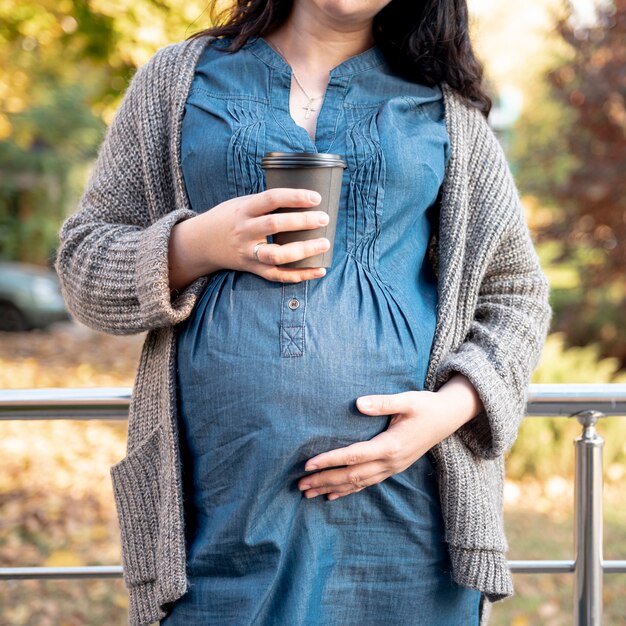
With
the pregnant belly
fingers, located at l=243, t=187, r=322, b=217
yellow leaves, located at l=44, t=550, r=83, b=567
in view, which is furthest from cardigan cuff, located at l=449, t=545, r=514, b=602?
yellow leaves, located at l=44, t=550, r=83, b=567

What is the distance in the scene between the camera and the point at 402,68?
1669mm

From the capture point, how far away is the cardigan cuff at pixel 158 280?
1.40 meters

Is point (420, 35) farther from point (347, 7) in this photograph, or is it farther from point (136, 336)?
point (136, 336)

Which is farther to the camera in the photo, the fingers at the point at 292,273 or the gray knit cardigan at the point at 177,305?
the gray knit cardigan at the point at 177,305

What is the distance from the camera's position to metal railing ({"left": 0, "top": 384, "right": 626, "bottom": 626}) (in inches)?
76.6

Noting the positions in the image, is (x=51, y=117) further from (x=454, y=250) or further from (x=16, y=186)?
(x=454, y=250)

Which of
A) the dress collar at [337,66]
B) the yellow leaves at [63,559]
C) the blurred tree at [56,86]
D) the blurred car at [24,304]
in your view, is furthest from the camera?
the blurred car at [24,304]

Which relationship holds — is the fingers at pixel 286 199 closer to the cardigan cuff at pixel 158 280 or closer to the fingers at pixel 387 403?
the cardigan cuff at pixel 158 280

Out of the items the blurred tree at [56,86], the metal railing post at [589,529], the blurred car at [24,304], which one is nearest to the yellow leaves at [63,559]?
the blurred tree at [56,86]

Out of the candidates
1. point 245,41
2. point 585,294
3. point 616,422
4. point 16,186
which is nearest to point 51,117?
point 16,186

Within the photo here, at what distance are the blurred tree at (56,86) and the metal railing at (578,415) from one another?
749 millimetres

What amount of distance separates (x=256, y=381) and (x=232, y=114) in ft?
1.61

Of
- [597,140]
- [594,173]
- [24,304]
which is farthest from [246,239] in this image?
[24,304]

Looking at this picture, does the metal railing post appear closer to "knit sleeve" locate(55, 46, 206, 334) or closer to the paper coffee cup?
the paper coffee cup
